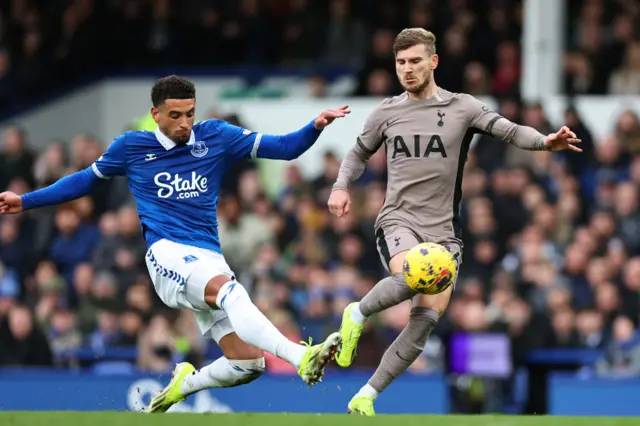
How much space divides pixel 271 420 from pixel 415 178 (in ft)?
7.08

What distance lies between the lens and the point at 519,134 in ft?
32.7

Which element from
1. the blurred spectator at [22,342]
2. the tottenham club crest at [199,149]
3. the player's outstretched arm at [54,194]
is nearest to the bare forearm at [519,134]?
the tottenham club crest at [199,149]

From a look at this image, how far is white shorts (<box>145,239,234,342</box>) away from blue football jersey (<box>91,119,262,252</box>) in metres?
0.08

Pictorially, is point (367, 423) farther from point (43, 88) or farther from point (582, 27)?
point (43, 88)

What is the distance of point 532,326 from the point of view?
48.9 feet

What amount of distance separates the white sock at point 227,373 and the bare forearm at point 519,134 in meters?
2.08

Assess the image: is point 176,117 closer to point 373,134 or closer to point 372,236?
point 373,134

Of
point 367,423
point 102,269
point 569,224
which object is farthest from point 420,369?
point 367,423

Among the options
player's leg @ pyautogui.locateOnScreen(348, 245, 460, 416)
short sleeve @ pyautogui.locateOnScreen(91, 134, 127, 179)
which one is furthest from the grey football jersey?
short sleeve @ pyautogui.locateOnScreen(91, 134, 127, 179)

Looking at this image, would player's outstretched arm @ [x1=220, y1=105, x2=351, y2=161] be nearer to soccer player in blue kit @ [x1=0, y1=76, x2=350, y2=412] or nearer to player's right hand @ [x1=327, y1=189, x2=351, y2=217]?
soccer player in blue kit @ [x1=0, y1=76, x2=350, y2=412]

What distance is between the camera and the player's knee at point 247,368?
404 inches

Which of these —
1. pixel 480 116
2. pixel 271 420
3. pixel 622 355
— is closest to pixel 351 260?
pixel 622 355

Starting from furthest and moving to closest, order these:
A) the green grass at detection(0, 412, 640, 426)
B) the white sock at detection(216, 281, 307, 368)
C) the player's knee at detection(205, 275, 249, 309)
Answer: the player's knee at detection(205, 275, 249, 309)
the white sock at detection(216, 281, 307, 368)
the green grass at detection(0, 412, 640, 426)

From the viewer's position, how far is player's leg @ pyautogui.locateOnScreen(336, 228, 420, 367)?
1000cm
